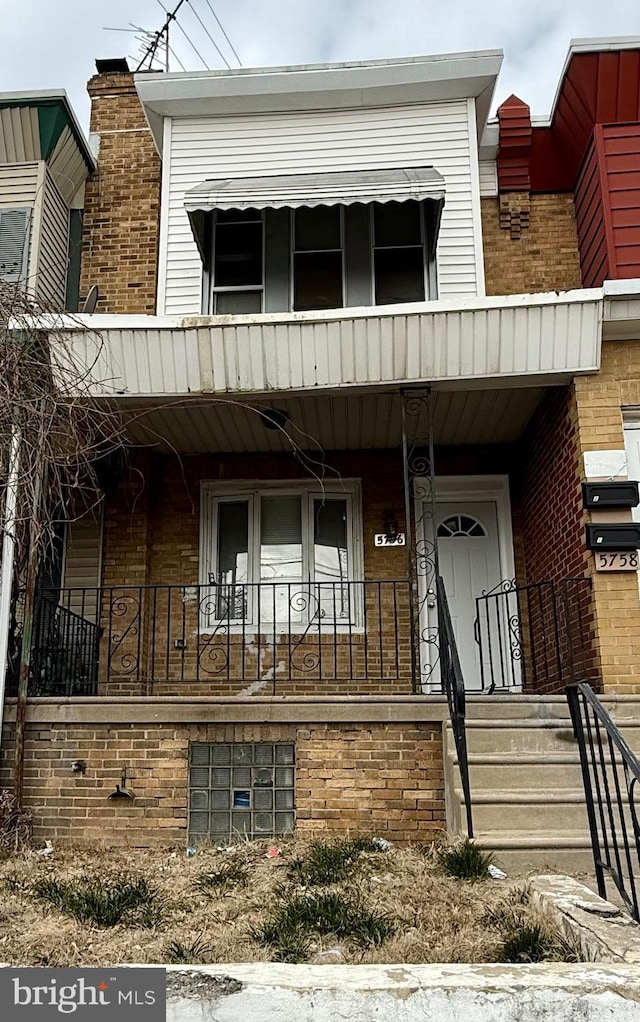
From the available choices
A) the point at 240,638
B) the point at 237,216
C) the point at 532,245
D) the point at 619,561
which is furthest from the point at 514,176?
the point at 240,638

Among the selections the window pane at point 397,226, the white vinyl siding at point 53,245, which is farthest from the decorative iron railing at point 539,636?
the white vinyl siding at point 53,245

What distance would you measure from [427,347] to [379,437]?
207 cm

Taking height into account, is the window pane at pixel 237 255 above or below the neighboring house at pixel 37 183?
below

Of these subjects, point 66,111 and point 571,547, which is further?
point 66,111

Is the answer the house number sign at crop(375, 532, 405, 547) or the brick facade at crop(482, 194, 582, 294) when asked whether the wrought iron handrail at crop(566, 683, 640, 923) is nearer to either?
the house number sign at crop(375, 532, 405, 547)

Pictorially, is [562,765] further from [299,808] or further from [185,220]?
[185,220]

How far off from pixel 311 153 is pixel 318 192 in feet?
3.71

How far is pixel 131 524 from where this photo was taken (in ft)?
31.9

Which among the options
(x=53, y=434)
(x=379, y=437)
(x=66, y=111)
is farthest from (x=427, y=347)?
(x=66, y=111)

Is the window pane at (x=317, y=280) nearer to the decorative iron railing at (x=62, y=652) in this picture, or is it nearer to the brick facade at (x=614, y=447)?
the brick facade at (x=614, y=447)

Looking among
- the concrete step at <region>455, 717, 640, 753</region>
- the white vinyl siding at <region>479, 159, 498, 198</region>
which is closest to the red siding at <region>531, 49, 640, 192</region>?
the white vinyl siding at <region>479, 159, 498, 198</region>

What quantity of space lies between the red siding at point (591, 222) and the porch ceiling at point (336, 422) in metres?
1.55

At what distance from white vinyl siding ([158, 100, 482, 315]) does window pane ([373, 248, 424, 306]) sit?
1.32ft

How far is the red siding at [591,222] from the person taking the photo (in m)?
8.62
